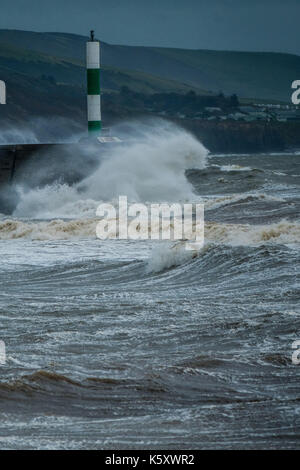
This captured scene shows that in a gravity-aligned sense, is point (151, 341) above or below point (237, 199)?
below

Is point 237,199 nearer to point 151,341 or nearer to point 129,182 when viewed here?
point 129,182

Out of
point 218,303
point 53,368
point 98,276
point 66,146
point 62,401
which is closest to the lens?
point 62,401

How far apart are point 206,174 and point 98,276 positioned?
2488 cm

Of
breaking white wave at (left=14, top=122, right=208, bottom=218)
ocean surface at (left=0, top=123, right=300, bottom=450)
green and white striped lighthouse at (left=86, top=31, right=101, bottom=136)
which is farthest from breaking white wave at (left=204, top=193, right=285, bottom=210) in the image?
green and white striped lighthouse at (left=86, top=31, right=101, bottom=136)

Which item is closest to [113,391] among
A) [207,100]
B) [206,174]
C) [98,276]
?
[98,276]

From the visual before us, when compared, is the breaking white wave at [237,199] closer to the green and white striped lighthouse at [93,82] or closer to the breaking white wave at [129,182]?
the breaking white wave at [129,182]

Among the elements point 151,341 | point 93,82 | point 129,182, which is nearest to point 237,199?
point 129,182

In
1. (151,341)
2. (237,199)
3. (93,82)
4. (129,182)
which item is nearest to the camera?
(151,341)

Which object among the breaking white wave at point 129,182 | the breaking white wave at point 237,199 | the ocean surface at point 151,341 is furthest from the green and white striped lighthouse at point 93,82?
the ocean surface at point 151,341

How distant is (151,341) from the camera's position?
8.34 m

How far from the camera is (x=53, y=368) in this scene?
740cm

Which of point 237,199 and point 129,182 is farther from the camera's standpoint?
point 129,182

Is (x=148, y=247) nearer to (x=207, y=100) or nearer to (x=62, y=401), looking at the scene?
(x=62, y=401)

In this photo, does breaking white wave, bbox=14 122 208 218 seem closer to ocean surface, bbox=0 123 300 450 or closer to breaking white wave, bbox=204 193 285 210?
breaking white wave, bbox=204 193 285 210
